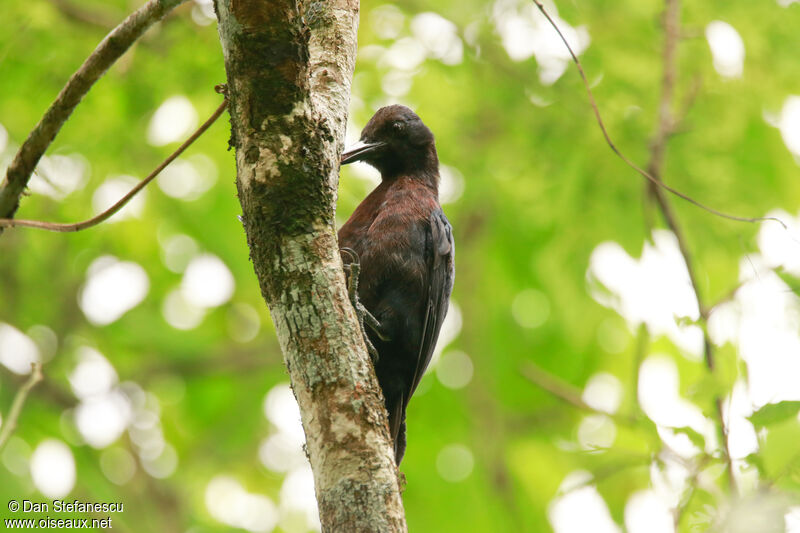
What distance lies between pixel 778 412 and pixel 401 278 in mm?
1901

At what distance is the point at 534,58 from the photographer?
5.35 metres

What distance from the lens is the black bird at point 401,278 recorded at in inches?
148

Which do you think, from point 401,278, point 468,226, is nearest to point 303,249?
point 401,278

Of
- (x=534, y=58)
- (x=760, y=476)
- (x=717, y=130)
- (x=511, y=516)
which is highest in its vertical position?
(x=534, y=58)

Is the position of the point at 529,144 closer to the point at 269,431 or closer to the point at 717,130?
the point at 717,130

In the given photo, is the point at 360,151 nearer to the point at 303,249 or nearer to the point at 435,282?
the point at 435,282

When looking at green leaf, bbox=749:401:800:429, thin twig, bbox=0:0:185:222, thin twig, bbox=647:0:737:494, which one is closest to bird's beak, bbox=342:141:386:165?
thin twig, bbox=647:0:737:494

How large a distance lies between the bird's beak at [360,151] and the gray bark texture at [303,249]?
7.43 feet

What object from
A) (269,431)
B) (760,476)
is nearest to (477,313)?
(269,431)

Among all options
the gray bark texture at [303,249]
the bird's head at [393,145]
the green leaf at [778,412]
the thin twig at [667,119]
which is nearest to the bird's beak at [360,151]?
the bird's head at [393,145]

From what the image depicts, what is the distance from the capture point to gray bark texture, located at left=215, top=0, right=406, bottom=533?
6.63 feet

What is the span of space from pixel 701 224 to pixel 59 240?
492cm

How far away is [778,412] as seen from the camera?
2355mm

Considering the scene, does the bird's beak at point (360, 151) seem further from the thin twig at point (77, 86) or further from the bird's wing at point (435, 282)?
the thin twig at point (77, 86)
